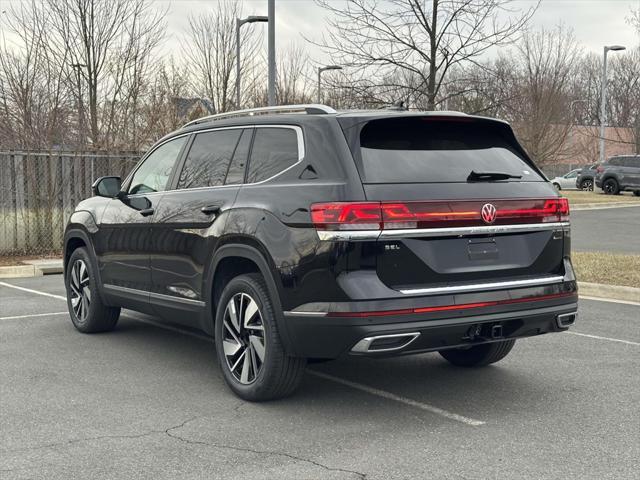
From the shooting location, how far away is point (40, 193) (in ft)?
48.5

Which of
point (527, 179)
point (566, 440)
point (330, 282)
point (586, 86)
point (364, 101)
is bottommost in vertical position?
point (566, 440)

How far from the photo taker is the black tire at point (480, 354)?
5988 millimetres

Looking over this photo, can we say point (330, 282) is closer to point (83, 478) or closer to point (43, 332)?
point (83, 478)

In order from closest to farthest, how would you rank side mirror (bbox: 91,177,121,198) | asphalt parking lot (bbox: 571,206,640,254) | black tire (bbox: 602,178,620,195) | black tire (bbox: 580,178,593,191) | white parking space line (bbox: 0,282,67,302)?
side mirror (bbox: 91,177,121,198) < white parking space line (bbox: 0,282,67,302) < asphalt parking lot (bbox: 571,206,640,254) < black tire (bbox: 602,178,620,195) < black tire (bbox: 580,178,593,191)

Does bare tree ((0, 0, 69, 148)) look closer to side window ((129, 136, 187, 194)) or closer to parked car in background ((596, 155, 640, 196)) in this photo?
side window ((129, 136, 187, 194))

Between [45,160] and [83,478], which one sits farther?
[45,160]

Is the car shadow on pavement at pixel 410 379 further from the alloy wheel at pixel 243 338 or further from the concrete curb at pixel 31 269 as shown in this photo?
the concrete curb at pixel 31 269

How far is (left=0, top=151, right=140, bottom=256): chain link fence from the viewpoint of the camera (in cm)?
1435

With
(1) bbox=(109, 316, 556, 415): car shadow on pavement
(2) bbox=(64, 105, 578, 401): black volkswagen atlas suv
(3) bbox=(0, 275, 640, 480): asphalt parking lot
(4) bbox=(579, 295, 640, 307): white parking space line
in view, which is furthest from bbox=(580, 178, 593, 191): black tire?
(2) bbox=(64, 105, 578, 401): black volkswagen atlas suv

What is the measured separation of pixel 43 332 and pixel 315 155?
4.08 metres

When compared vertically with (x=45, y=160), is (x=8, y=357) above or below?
below

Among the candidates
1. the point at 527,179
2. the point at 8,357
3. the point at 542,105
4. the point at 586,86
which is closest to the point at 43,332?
the point at 8,357

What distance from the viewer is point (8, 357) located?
21.4 feet

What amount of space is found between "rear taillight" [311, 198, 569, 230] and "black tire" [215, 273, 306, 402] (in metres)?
0.75
